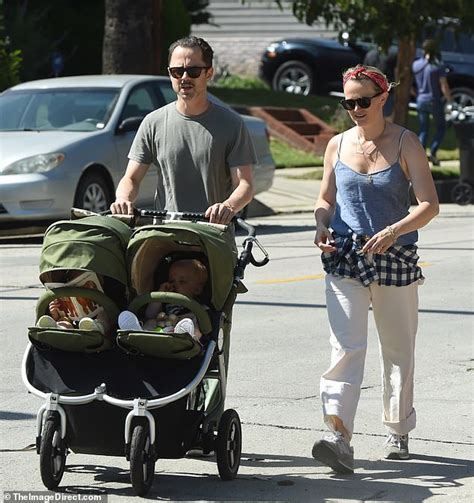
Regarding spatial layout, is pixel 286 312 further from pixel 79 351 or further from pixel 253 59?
pixel 253 59

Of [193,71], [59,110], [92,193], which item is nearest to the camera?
[193,71]

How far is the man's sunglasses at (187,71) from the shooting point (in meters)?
6.38

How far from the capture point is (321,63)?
3080 cm

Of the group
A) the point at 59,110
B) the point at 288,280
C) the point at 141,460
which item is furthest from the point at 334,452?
the point at 59,110

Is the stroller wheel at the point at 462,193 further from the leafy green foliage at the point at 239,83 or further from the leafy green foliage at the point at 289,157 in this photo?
the leafy green foliage at the point at 239,83

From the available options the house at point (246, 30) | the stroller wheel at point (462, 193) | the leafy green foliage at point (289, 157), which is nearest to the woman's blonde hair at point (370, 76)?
the stroller wheel at point (462, 193)

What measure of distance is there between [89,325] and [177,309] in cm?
41

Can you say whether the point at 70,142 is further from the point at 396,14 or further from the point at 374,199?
the point at 374,199

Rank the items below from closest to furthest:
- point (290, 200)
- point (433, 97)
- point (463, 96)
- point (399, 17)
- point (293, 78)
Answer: point (290, 200) → point (399, 17) → point (433, 97) → point (463, 96) → point (293, 78)

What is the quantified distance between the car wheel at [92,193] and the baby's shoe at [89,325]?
887 centimetres

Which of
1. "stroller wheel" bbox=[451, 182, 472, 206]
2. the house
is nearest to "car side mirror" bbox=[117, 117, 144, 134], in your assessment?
"stroller wheel" bbox=[451, 182, 472, 206]

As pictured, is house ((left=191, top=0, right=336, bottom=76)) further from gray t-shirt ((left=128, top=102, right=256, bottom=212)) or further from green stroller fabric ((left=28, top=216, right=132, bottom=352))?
green stroller fabric ((left=28, top=216, right=132, bottom=352))

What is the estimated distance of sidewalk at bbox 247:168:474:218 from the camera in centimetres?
1861

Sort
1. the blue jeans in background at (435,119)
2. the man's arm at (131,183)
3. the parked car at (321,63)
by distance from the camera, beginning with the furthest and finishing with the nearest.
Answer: the parked car at (321,63) < the blue jeans in background at (435,119) < the man's arm at (131,183)
